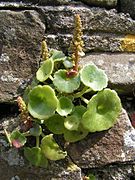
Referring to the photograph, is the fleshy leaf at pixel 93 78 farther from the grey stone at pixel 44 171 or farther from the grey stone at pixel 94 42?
the grey stone at pixel 44 171

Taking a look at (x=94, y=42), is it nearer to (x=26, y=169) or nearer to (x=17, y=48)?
(x=17, y=48)

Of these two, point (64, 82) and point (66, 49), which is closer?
point (64, 82)

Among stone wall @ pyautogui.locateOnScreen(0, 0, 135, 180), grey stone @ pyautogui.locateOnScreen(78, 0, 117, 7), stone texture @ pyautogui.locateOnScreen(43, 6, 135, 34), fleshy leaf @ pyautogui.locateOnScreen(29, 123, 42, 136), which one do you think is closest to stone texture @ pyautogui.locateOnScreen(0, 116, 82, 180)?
stone wall @ pyautogui.locateOnScreen(0, 0, 135, 180)

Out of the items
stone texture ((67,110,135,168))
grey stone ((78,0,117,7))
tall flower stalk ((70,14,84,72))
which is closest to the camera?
tall flower stalk ((70,14,84,72))

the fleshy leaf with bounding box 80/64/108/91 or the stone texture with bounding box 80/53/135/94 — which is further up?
the fleshy leaf with bounding box 80/64/108/91

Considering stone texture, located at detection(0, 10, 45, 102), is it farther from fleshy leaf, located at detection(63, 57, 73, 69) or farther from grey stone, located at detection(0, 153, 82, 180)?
grey stone, located at detection(0, 153, 82, 180)

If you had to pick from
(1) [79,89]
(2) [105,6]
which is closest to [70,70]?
(1) [79,89]

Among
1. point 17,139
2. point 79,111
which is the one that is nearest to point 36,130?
point 17,139

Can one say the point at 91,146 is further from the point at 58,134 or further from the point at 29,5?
the point at 29,5
